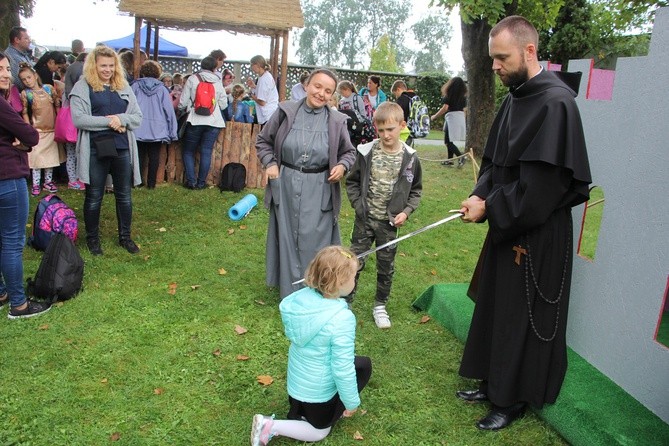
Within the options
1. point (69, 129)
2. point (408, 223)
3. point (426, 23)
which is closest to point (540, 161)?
point (408, 223)

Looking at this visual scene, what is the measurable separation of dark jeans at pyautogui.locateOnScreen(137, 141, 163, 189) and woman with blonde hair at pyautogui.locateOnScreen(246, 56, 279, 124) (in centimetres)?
198

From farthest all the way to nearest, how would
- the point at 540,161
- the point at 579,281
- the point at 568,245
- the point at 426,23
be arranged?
1. the point at 426,23
2. the point at 579,281
3. the point at 568,245
4. the point at 540,161

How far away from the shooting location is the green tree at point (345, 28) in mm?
74875

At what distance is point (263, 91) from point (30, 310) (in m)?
6.55

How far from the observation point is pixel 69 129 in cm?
809

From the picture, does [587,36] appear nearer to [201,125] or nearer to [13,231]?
[201,125]

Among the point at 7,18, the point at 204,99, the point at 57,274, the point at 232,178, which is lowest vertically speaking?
the point at 57,274

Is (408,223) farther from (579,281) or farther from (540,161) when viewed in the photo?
(540,161)

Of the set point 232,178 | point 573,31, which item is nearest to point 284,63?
point 232,178

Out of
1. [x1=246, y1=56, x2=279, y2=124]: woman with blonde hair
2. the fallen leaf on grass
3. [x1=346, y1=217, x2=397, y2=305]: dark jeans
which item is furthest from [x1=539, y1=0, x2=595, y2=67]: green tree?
the fallen leaf on grass

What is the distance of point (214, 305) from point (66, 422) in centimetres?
191

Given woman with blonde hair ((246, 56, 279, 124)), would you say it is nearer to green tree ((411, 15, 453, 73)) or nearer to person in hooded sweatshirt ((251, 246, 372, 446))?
person in hooded sweatshirt ((251, 246, 372, 446))

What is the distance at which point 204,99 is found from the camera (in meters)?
9.08

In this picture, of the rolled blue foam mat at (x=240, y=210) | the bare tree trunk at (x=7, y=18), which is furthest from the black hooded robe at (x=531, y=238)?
the bare tree trunk at (x=7, y=18)
